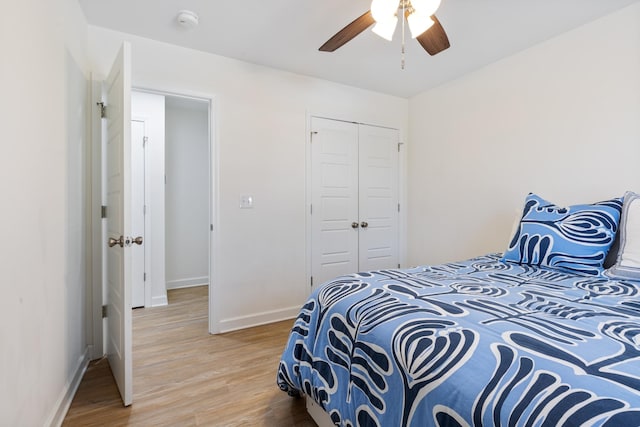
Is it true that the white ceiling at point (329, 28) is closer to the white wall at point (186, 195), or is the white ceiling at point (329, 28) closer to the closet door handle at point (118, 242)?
the closet door handle at point (118, 242)

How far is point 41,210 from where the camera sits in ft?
4.55

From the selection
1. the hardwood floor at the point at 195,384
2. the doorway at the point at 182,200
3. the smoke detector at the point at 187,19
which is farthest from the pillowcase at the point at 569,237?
the doorway at the point at 182,200

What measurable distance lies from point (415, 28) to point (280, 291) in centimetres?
239

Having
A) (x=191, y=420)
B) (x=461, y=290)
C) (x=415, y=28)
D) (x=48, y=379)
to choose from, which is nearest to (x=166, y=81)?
(x=415, y=28)

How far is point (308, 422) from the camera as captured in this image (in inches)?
62.1

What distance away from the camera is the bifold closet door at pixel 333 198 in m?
3.19

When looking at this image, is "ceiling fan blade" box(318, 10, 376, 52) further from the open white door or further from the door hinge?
the door hinge

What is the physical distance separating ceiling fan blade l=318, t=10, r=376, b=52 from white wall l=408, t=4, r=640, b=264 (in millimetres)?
1667

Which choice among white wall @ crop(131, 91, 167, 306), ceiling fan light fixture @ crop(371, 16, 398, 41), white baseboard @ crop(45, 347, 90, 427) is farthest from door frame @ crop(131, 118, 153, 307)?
ceiling fan light fixture @ crop(371, 16, 398, 41)

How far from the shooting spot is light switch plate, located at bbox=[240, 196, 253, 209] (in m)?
2.81

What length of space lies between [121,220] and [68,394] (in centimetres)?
100

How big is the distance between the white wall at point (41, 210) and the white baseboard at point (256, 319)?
3.30ft

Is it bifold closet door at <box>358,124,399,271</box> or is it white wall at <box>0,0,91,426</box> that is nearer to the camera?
white wall at <box>0,0,91,426</box>

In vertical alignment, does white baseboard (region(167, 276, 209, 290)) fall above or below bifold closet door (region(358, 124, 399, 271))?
below
